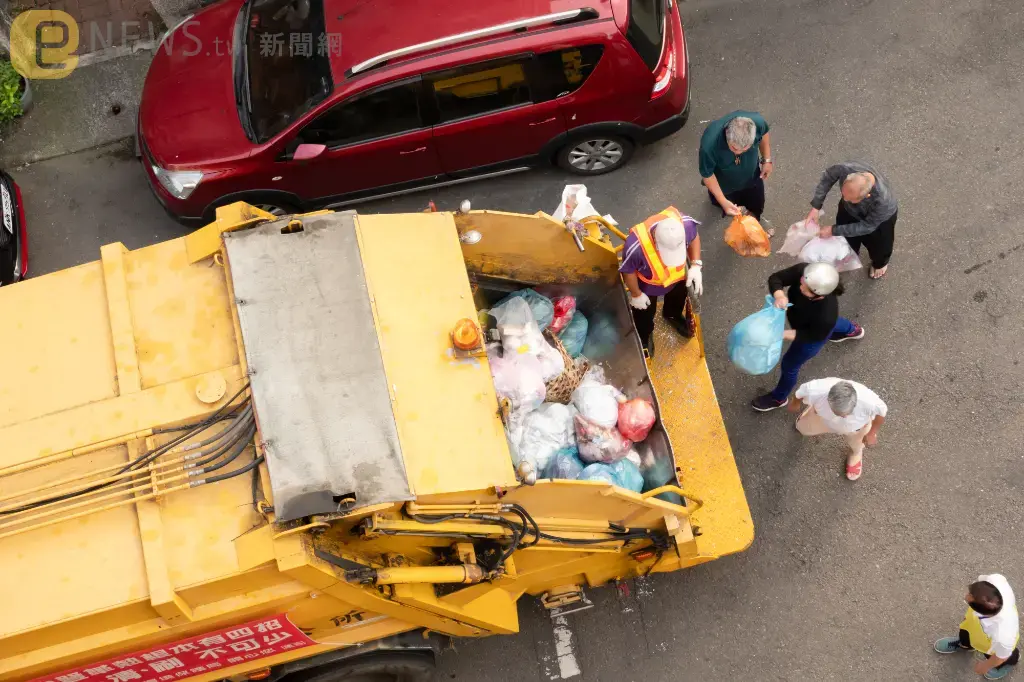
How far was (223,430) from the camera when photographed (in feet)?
13.0

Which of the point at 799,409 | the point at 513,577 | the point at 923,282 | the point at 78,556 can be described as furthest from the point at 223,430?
the point at 923,282

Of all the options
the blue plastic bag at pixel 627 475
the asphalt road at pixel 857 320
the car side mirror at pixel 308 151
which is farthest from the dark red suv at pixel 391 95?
the blue plastic bag at pixel 627 475

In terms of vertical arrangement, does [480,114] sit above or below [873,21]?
below

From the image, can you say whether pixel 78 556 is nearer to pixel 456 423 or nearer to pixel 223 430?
pixel 223 430

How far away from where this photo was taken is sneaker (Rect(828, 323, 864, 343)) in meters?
6.11

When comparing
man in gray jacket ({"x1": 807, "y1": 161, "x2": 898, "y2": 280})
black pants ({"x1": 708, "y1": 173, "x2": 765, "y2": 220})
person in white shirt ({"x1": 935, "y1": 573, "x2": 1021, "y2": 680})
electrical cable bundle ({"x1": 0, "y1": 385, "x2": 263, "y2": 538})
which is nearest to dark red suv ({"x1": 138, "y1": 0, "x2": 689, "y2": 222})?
black pants ({"x1": 708, "y1": 173, "x2": 765, "y2": 220})

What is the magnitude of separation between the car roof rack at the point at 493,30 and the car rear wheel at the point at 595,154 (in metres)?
0.93

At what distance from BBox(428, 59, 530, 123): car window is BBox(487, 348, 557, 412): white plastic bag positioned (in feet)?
6.93

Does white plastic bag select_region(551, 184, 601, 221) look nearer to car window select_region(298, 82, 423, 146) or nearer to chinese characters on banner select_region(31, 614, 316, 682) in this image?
car window select_region(298, 82, 423, 146)

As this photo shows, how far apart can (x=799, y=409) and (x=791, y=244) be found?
3.81ft

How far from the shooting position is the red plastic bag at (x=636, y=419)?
4.93m

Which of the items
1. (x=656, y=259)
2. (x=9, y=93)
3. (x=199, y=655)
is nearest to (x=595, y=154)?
(x=656, y=259)

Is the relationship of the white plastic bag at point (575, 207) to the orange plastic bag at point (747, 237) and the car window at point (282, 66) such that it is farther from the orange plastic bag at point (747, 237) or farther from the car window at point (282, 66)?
the car window at point (282, 66)

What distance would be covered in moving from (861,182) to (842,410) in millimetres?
1421
